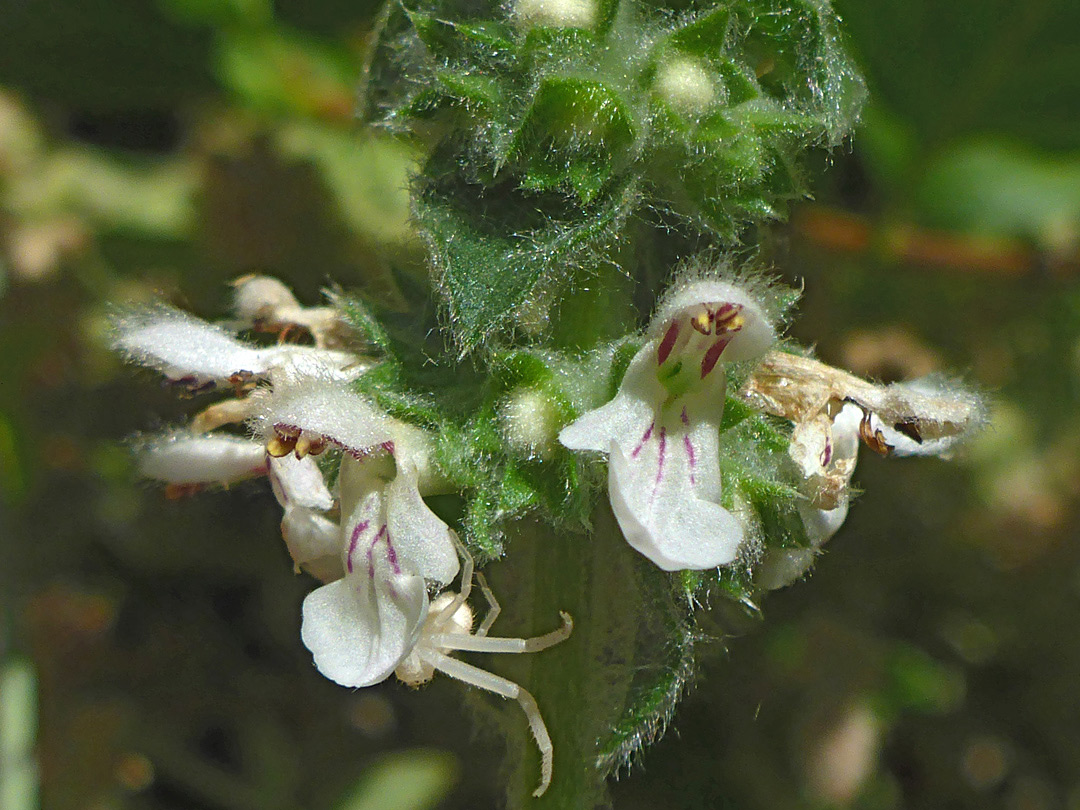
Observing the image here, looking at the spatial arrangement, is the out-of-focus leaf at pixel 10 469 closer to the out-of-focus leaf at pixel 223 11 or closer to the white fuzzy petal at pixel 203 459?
the white fuzzy petal at pixel 203 459

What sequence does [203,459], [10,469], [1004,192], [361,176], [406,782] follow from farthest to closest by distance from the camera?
[1004,192], [361,176], [406,782], [10,469], [203,459]

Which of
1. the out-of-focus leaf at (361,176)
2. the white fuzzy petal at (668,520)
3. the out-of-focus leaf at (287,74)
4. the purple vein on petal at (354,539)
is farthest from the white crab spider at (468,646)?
the out-of-focus leaf at (287,74)

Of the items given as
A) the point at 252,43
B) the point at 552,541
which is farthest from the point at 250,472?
the point at 252,43

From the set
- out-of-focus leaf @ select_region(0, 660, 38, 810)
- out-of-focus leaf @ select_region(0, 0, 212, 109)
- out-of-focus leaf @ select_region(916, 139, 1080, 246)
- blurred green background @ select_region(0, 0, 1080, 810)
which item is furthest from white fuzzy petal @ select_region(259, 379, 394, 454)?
out-of-focus leaf @ select_region(916, 139, 1080, 246)

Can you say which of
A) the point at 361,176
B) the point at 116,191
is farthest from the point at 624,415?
the point at 116,191

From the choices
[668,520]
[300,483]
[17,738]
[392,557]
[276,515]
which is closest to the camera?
[668,520]

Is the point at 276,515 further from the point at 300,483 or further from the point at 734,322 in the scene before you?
the point at 734,322
